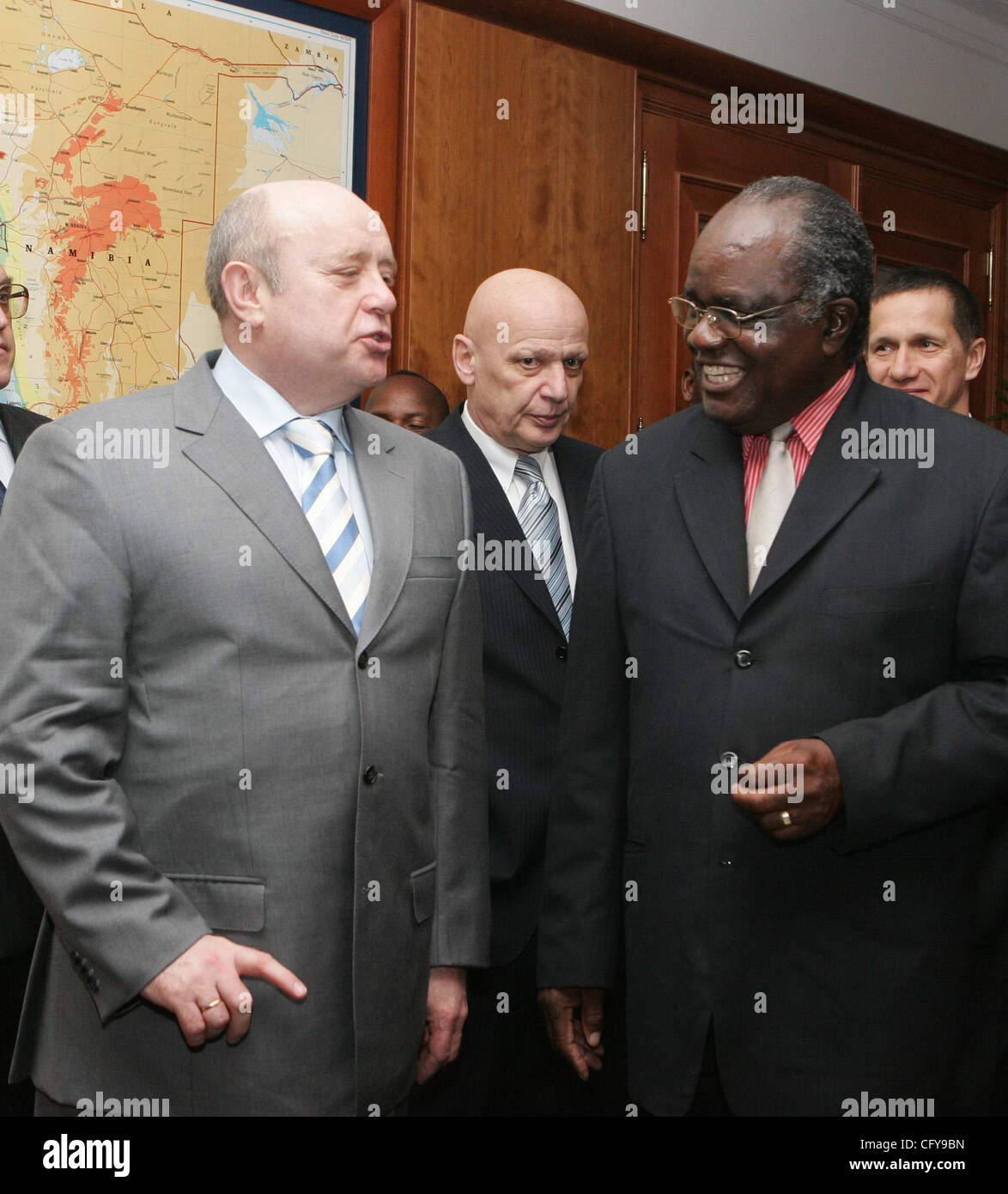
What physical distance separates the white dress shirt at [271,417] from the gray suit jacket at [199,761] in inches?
1.7

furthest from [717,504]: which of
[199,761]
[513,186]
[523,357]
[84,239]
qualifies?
[513,186]

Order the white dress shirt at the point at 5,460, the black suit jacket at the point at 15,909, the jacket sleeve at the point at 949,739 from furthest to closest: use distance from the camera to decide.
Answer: the white dress shirt at the point at 5,460 < the black suit jacket at the point at 15,909 < the jacket sleeve at the point at 949,739

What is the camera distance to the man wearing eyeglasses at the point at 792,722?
1.59 m

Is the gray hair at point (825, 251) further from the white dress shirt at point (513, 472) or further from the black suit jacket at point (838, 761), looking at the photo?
the white dress shirt at point (513, 472)

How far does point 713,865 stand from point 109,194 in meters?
2.01

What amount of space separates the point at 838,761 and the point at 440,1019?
698mm

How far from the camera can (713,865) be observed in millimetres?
1660

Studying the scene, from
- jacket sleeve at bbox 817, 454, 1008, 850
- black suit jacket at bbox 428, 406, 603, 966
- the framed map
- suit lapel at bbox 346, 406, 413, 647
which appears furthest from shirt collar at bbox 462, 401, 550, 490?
jacket sleeve at bbox 817, 454, 1008, 850

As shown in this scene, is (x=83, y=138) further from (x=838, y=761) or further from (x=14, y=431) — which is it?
(x=838, y=761)

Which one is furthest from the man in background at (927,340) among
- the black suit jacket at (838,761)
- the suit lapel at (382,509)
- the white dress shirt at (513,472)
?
the suit lapel at (382,509)

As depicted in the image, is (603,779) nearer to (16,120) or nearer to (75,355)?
(75,355)

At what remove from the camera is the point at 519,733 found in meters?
2.26

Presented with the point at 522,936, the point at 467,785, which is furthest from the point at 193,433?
the point at 522,936

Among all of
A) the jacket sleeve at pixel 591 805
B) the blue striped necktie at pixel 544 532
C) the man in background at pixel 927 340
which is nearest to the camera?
the jacket sleeve at pixel 591 805
